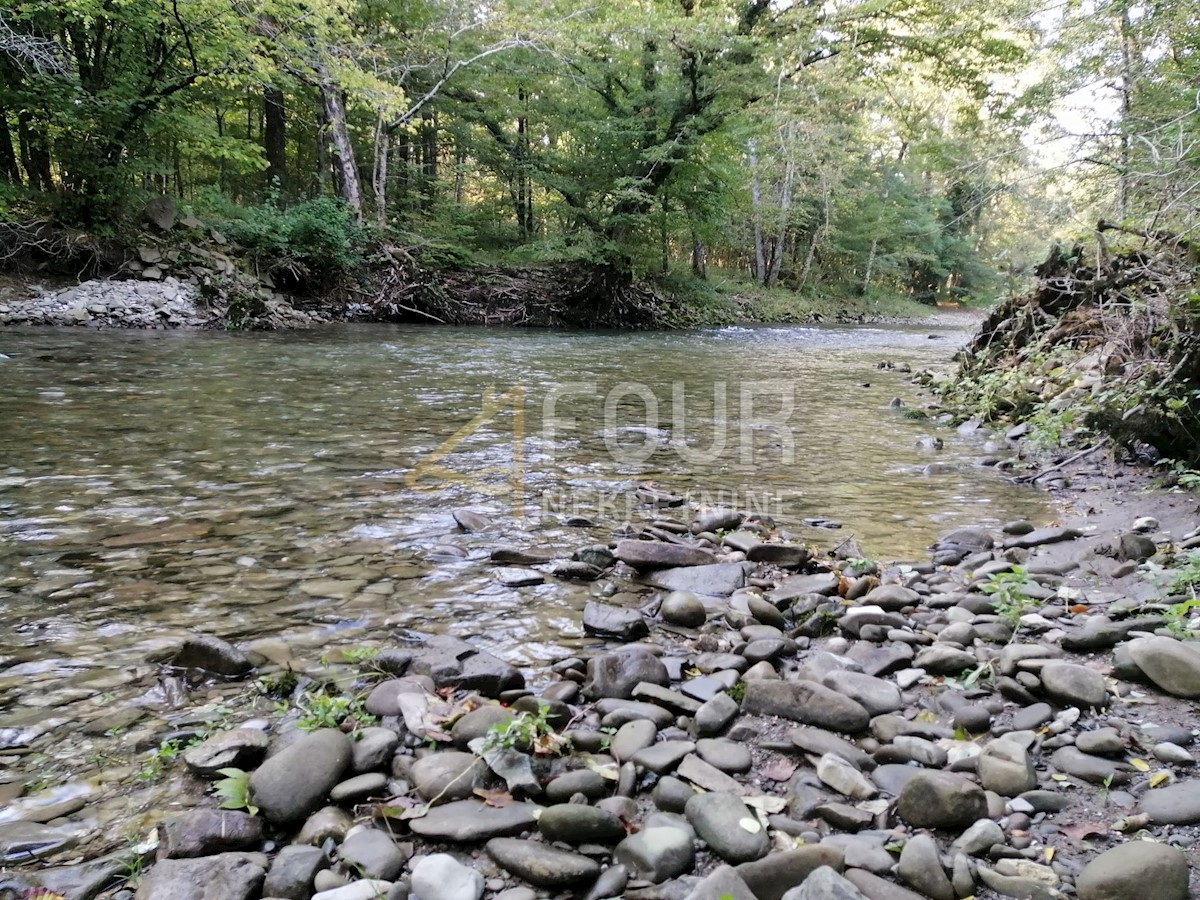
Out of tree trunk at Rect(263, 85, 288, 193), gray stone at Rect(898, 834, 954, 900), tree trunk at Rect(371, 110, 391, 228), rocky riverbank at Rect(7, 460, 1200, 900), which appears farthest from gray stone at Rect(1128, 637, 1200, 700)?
tree trunk at Rect(263, 85, 288, 193)

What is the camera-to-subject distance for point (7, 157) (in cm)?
1391

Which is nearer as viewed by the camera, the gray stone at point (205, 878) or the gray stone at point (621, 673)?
the gray stone at point (205, 878)

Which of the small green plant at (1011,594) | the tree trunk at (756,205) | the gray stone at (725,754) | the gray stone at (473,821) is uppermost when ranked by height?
the tree trunk at (756,205)

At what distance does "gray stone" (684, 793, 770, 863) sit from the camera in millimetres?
1546

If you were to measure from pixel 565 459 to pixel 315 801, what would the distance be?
3.95m

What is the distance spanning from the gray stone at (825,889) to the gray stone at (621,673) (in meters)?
0.93

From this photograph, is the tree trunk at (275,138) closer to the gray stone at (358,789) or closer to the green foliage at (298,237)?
the green foliage at (298,237)

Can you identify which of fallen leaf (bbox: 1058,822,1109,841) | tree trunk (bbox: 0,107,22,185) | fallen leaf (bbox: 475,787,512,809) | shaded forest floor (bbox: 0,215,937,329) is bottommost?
fallen leaf (bbox: 475,787,512,809)

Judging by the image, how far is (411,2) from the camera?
58.0 ft

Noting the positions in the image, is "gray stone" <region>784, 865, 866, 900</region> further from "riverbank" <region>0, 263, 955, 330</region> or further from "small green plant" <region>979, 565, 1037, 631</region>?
"riverbank" <region>0, 263, 955, 330</region>

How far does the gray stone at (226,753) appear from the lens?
179 centimetres

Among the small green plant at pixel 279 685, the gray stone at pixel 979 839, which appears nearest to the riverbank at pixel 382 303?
the small green plant at pixel 279 685

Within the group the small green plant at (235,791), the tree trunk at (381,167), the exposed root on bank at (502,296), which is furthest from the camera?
the tree trunk at (381,167)

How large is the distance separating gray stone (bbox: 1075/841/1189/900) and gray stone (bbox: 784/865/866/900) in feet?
1.46
